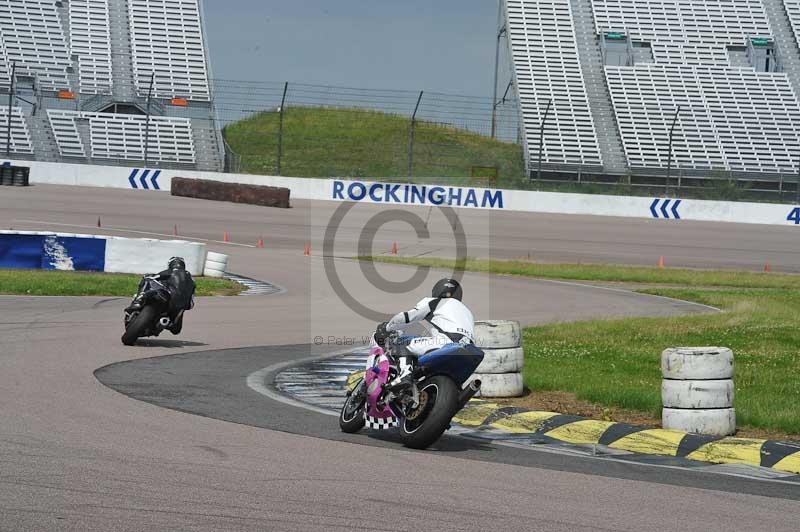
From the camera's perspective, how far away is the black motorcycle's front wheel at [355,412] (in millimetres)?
8586

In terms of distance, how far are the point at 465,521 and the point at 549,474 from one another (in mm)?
1616

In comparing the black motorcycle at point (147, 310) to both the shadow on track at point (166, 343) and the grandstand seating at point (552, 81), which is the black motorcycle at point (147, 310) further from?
the grandstand seating at point (552, 81)

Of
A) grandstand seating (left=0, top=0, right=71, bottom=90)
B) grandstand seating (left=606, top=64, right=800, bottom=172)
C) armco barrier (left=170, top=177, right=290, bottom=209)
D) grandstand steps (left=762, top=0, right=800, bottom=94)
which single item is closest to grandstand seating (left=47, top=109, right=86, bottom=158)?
grandstand seating (left=0, top=0, right=71, bottom=90)

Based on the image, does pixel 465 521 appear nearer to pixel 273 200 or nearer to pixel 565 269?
pixel 565 269

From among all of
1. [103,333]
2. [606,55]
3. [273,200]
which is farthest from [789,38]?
[103,333]

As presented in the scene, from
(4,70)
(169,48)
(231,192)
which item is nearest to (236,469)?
(231,192)

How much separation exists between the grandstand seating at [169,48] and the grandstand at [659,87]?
15452mm

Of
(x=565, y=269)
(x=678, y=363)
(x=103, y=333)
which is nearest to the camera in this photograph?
(x=678, y=363)

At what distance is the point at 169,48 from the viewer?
173 feet

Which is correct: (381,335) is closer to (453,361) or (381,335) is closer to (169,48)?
(453,361)

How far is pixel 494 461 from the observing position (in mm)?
7789

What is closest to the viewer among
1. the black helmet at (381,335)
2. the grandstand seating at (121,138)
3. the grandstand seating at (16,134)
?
the black helmet at (381,335)

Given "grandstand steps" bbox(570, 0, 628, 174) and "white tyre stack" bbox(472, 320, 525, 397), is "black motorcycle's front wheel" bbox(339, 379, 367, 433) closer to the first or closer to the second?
"white tyre stack" bbox(472, 320, 525, 397)

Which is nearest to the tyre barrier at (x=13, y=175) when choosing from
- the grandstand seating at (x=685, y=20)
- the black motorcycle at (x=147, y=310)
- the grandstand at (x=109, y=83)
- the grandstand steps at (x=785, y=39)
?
the grandstand at (x=109, y=83)
